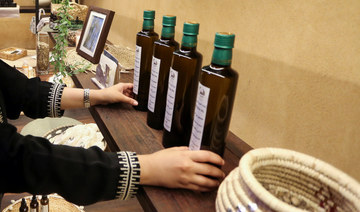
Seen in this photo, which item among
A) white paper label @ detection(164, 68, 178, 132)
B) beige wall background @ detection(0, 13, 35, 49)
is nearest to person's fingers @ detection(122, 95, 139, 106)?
white paper label @ detection(164, 68, 178, 132)

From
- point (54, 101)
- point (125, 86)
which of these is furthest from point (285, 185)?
point (54, 101)

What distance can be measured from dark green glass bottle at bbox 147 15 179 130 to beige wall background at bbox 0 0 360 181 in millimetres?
252

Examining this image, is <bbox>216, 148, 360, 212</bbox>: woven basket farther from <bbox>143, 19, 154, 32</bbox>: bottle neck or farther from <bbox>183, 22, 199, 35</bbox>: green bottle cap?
<bbox>143, 19, 154, 32</bbox>: bottle neck

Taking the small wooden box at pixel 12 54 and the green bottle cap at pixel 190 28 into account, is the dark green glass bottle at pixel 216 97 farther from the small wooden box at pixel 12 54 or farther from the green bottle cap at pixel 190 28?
the small wooden box at pixel 12 54

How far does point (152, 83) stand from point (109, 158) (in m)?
0.26

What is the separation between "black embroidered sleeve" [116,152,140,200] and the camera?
67 centimetres

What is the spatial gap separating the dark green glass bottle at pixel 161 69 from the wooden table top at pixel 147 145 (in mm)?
52

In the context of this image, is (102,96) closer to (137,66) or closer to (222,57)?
(137,66)

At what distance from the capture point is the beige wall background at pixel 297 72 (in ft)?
2.20

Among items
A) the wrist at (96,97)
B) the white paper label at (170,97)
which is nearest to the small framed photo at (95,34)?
the wrist at (96,97)

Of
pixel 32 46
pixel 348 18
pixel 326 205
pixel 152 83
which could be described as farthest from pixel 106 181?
pixel 32 46

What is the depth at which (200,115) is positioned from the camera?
65cm

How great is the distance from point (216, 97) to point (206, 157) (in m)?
0.12

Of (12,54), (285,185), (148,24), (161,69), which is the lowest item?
(12,54)
